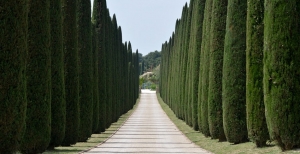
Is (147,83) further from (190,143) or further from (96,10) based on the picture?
(190,143)

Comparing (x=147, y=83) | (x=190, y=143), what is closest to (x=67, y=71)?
(x=190, y=143)

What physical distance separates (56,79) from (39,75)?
8.19ft

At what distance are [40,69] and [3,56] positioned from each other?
4130mm

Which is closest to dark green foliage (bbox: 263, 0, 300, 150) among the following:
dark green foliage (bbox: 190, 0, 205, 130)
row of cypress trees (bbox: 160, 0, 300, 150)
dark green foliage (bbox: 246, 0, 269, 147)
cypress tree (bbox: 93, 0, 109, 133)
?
row of cypress trees (bbox: 160, 0, 300, 150)

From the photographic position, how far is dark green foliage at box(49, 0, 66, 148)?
22078 mm

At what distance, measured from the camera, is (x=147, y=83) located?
511 ft

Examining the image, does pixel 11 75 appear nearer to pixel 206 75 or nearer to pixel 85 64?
pixel 85 64

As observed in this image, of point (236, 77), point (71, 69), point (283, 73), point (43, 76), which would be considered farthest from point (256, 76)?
A: point (71, 69)

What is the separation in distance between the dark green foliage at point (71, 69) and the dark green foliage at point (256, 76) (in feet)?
29.5

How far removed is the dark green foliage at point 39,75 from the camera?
1952 centimetres

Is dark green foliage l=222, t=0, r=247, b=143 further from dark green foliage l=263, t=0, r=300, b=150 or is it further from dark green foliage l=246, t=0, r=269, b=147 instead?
dark green foliage l=263, t=0, r=300, b=150

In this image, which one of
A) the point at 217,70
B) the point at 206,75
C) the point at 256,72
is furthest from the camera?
the point at 206,75

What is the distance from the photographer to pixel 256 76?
19.2 metres

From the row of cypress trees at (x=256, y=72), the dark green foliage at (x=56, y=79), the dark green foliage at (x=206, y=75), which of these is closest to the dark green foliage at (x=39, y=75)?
the dark green foliage at (x=56, y=79)
